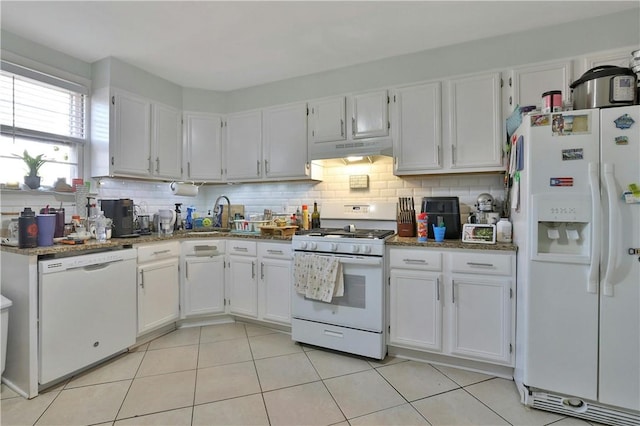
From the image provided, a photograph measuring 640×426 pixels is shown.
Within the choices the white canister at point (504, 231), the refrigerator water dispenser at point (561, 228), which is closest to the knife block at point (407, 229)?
the white canister at point (504, 231)

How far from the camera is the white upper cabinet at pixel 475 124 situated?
243 centimetres

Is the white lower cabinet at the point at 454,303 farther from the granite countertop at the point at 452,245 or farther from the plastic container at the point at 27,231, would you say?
the plastic container at the point at 27,231

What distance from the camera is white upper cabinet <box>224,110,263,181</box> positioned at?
340cm

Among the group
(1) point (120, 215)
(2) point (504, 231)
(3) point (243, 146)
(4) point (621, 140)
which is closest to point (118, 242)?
(1) point (120, 215)

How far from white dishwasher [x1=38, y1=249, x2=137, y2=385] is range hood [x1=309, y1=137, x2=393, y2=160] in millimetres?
1832

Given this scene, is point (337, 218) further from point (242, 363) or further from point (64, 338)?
point (64, 338)

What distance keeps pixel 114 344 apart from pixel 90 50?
8.08ft

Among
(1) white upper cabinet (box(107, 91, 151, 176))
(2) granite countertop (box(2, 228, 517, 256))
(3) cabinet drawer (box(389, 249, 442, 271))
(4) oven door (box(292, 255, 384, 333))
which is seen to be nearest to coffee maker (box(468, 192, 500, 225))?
(2) granite countertop (box(2, 228, 517, 256))

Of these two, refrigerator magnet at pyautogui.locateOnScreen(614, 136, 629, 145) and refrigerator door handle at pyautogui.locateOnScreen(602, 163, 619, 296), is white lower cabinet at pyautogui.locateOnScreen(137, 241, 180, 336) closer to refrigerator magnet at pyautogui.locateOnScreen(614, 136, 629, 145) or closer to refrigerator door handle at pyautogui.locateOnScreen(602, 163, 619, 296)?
refrigerator door handle at pyautogui.locateOnScreen(602, 163, 619, 296)

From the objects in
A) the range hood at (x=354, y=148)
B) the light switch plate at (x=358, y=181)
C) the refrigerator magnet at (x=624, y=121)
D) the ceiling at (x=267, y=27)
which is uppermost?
the ceiling at (x=267, y=27)

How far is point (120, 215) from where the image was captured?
2652 millimetres

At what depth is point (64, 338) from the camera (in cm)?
204

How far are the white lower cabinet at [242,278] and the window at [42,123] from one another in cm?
161

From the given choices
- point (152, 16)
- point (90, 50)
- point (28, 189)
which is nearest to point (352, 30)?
point (152, 16)
